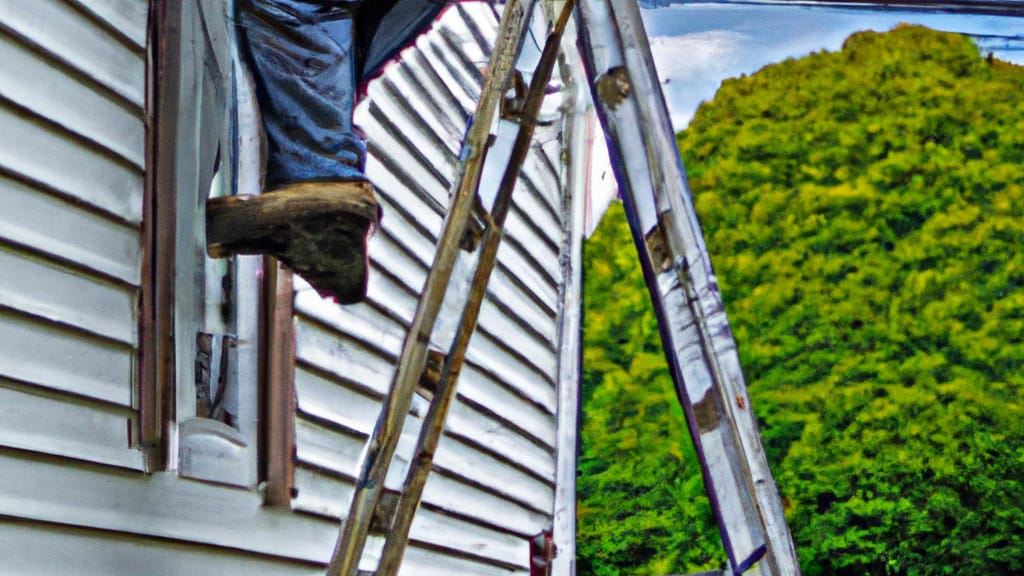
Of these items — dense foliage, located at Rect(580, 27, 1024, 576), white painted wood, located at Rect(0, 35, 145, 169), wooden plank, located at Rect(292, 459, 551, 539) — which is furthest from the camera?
dense foliage, located at Rect(580, 27, 1024, 576)

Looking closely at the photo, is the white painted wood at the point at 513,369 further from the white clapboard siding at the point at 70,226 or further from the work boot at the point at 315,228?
the work boot at the point at 315,228

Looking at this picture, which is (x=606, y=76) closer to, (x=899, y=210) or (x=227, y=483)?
(x=227, y=483)

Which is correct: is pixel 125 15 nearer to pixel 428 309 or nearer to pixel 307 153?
pixel 307 153

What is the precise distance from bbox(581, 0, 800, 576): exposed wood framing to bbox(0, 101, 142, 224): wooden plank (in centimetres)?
122

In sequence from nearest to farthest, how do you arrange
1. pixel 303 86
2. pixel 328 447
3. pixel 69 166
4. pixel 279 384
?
pixel 303 86, pixel 69 166, pixel 279 384, pixel 328 447

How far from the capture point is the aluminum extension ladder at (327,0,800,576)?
2078 millimetres

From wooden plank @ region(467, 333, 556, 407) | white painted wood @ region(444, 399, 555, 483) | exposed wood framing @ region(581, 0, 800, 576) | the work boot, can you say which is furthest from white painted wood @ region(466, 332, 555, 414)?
exposed wood framing @ region(581, 0, 800, 576)

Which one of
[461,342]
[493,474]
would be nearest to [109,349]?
[461,342]

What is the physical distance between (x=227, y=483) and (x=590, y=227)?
2.56 m

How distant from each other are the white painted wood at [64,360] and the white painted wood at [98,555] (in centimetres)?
29

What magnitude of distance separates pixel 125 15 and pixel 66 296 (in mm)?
716

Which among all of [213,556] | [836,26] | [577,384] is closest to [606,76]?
[213,556]

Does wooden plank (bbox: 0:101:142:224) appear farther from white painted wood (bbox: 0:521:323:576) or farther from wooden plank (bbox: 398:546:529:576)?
wooden plank (bbox: 398:546:529:576)

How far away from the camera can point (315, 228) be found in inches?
99.1
